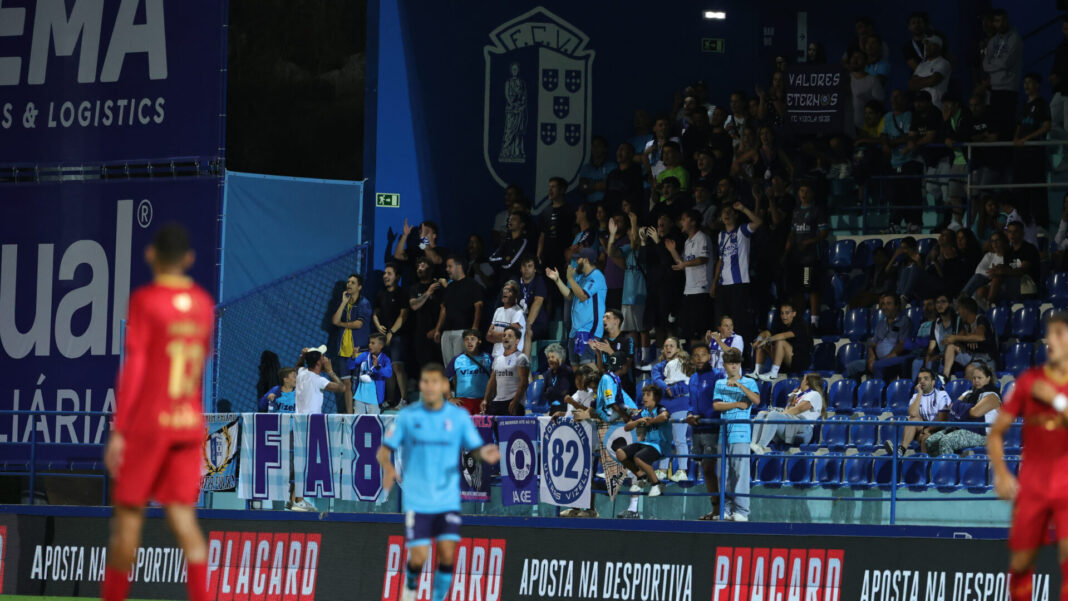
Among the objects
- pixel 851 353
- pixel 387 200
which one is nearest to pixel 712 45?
pixel 387 200

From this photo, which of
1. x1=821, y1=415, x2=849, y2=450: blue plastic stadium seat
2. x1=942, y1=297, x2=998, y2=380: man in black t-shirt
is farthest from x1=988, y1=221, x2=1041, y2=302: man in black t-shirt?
x1=821, y1=415, x2=849, y2=450: blue plastic stadium seat

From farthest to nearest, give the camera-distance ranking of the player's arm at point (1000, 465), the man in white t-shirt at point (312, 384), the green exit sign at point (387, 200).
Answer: the green exit sign at point (387, 200) → the man in white t-shirt at point (312, 384) → the player's arm at point (1000, 465)

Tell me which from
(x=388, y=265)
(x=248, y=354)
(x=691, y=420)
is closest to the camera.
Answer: (x=691, y=420)

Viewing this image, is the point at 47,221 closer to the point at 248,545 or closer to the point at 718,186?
the point at 248,545

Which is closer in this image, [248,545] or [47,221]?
[248,545]

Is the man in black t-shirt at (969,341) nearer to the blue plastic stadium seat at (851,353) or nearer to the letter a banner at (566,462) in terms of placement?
the blue plastic stadium seat at (851,353)

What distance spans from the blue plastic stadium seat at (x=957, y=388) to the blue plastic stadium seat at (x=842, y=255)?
157 inches

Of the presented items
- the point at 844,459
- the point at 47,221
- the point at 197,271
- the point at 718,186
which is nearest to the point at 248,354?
the point at 197,271

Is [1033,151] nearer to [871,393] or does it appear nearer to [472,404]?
[871,393]

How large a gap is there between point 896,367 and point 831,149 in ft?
14.0

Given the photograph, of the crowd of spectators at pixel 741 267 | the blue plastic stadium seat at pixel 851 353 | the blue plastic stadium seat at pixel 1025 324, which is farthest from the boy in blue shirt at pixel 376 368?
the blue plastic stadium seat at pixel 1025 324

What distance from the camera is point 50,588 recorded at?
17375 millimetres

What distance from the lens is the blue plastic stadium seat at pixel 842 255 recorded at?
20719 millimetres

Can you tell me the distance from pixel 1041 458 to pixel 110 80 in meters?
14.4
